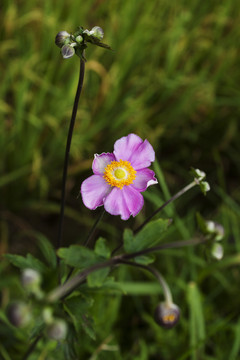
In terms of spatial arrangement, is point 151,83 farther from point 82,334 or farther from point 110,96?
point 82,334

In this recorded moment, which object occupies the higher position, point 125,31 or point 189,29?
point 189,29

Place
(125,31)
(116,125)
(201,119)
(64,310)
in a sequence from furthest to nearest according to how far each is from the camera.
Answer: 1. (201,119)
2. (125,31)
3. (116,125)
4. (64,310)

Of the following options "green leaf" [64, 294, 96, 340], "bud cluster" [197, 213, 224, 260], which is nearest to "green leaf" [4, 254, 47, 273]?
"green leaf" [64, 294, 96, 340]

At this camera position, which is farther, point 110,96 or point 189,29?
point 189,29

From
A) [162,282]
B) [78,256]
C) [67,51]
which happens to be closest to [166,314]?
[162,282]

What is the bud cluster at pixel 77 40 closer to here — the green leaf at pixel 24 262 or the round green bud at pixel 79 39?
the round green bud at pixel 79 39

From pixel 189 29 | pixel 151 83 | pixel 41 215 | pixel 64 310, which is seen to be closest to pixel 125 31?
pixel 151 83
